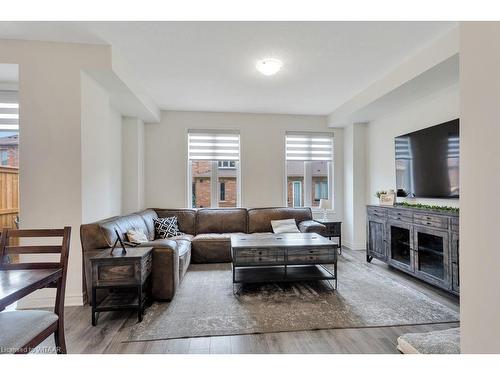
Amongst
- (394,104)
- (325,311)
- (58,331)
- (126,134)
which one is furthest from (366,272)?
(126,134)

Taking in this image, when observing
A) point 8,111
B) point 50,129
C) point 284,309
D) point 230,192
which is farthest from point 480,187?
point 8,111

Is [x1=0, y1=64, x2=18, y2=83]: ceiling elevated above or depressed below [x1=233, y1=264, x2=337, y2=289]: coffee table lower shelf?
above

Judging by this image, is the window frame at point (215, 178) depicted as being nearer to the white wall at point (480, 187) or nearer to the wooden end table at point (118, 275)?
the wooden end table at point (118, 275)

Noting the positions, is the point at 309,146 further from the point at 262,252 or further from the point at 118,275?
the point at 118,275

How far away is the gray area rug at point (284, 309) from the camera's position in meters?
2.13

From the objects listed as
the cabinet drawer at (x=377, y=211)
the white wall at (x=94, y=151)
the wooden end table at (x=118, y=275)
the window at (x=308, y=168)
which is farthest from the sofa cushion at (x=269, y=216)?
the wooden end table at (x=118, y=275)

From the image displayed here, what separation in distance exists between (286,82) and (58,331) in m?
3.61

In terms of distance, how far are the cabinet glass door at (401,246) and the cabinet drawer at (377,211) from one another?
22 centimetres

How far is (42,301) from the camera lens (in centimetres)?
254

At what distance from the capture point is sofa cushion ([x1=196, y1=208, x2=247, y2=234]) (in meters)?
4.56

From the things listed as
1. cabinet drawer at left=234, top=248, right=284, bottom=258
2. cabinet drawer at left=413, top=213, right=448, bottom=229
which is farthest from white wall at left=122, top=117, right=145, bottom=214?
cabinet drawer at left=413, top=213, right=448, bottom=229

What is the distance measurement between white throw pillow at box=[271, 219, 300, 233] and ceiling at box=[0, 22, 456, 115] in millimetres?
2268

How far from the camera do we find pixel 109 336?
2014mm

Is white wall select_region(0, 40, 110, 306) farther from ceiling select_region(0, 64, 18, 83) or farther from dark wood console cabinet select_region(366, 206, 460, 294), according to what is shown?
dark wood console cabinet select_region(366, 206, 460, 294)
